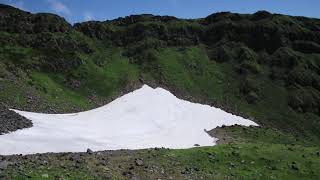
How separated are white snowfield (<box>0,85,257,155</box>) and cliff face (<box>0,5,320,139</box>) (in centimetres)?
678

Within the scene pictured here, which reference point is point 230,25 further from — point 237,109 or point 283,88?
point 237,109

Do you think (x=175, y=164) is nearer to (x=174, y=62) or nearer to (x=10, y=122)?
(x=10, y=122)

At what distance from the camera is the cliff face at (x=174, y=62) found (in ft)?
331

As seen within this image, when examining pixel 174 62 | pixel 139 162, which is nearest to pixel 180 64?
pixel 174 62

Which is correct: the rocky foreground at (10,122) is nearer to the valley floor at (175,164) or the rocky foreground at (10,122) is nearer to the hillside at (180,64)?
the hillside at (180,64)

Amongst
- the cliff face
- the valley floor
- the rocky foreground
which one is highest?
the cliff face

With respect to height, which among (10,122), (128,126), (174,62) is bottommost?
(10,122)

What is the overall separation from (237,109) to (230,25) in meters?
54.0

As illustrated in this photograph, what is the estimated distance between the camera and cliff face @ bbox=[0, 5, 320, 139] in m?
101

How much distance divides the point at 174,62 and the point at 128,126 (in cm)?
5641

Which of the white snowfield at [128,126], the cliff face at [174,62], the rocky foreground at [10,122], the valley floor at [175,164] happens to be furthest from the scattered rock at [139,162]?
the cliff face at [174,62]

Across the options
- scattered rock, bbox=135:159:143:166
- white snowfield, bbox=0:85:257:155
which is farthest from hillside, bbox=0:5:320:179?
scattered rock, bbox=135:159:143:166

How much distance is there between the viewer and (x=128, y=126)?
7662 cm

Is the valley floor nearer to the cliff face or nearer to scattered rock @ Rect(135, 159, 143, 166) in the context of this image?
scattered rock @ Rect(135, 159, 143, 166)
